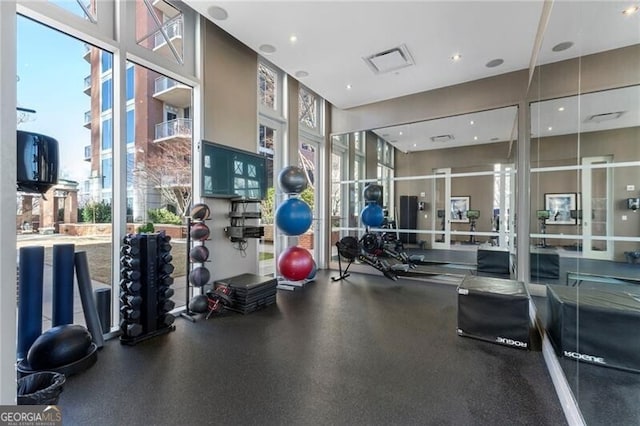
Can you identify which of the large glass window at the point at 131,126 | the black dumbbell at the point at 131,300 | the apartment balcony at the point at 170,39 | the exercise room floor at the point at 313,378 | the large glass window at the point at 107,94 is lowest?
the exercise room floor at the point at 313,378

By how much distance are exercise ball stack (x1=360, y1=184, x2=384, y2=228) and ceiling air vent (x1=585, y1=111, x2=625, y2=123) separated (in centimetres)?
395

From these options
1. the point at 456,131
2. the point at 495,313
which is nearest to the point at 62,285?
the point at 495,313

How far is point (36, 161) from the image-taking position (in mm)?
1167

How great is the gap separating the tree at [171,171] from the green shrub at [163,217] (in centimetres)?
9

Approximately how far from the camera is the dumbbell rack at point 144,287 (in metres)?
3.33

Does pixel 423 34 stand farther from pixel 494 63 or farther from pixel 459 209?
pixel 459 209

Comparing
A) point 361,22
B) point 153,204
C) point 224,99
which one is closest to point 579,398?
point 361,22

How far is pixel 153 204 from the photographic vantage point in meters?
4.12

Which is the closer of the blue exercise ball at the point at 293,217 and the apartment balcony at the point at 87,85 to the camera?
the apartment balcony at the point at 87,85

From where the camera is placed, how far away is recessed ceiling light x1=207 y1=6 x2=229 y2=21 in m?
3.68

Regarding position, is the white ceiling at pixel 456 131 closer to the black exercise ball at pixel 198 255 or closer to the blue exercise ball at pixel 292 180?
the blue exercise ball at pixel 292 180

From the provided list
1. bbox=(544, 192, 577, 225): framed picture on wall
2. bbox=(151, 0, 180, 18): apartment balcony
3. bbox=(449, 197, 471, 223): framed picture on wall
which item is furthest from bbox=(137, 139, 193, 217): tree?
bbox=(449, 197, 471, 223): framed picture on wall

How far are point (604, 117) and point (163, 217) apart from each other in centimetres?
518

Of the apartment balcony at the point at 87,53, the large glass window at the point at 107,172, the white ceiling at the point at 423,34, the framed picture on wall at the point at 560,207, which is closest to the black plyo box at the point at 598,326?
the framed picture on wall at the point at 560,207
